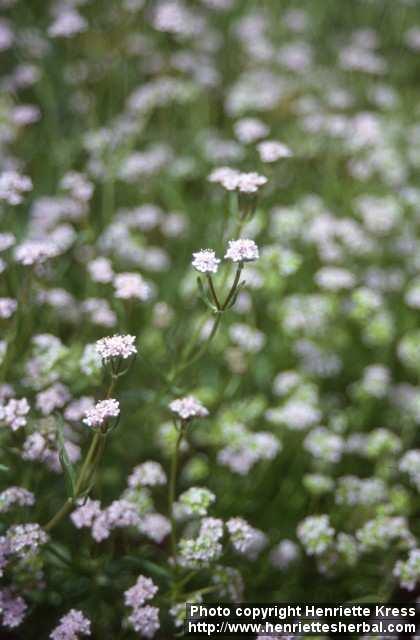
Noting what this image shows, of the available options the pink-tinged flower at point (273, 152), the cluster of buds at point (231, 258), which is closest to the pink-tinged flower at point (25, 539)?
the cluster of buds at point (231, 258)

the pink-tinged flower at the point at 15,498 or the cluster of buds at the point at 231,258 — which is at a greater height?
the cluster of buds at the point at 231,258

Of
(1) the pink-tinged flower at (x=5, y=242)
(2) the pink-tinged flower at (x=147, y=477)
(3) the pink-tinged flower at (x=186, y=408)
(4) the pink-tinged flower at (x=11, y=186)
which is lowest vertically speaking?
(2) the pink-tinged flower at (x=147, y=477)

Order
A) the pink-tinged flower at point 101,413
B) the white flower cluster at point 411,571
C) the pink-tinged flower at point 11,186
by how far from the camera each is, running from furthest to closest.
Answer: the pink-tinged flower at point 11,186, the white flower cluster at point 411,571, the pink-tinged flower at point 101,413

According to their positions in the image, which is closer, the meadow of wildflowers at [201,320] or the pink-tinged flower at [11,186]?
the meadow of wildflowers at [201,320]

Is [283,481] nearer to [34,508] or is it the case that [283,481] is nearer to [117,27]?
[34,508]

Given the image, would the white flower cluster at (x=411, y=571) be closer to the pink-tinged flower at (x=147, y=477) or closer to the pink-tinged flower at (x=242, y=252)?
the pink-tinged flower at (x=147, y=477)

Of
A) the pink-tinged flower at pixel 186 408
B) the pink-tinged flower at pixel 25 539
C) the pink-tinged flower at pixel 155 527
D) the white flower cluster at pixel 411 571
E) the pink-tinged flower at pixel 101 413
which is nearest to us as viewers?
the pink-tinged flower at pixel 101 413

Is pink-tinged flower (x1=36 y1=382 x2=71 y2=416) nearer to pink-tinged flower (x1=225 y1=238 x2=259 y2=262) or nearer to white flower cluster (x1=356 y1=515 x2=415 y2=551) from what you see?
pink-tinged flower (x1=225 y1=238 x2=259 y2=262)

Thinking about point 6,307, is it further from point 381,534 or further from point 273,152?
point 381,534
